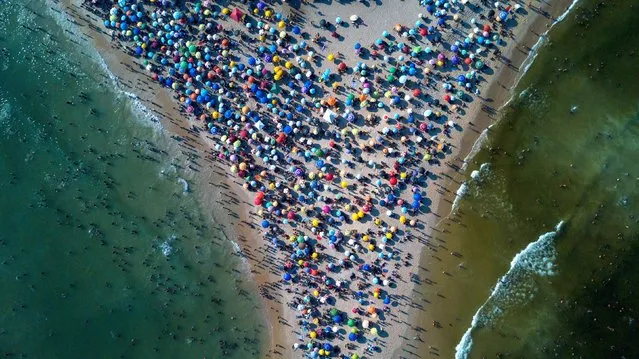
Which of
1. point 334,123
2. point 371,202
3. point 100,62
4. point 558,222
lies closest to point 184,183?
point 100,62

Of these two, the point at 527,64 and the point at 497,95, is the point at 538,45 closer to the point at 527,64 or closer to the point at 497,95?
the point at 527,64

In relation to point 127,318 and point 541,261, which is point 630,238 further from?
point 127,318

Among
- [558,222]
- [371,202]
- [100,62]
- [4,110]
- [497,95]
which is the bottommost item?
[4,110]

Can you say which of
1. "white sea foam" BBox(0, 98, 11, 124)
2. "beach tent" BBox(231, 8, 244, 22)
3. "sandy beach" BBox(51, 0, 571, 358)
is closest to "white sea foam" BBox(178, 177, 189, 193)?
"sandy beach" BBox(51, 0, 571, 358)

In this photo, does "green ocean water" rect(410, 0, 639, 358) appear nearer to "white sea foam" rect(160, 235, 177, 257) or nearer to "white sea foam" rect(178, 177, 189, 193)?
"white sea foam" rect(178, 177, 189, 193)

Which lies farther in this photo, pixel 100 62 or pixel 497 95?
pixel 100 62
